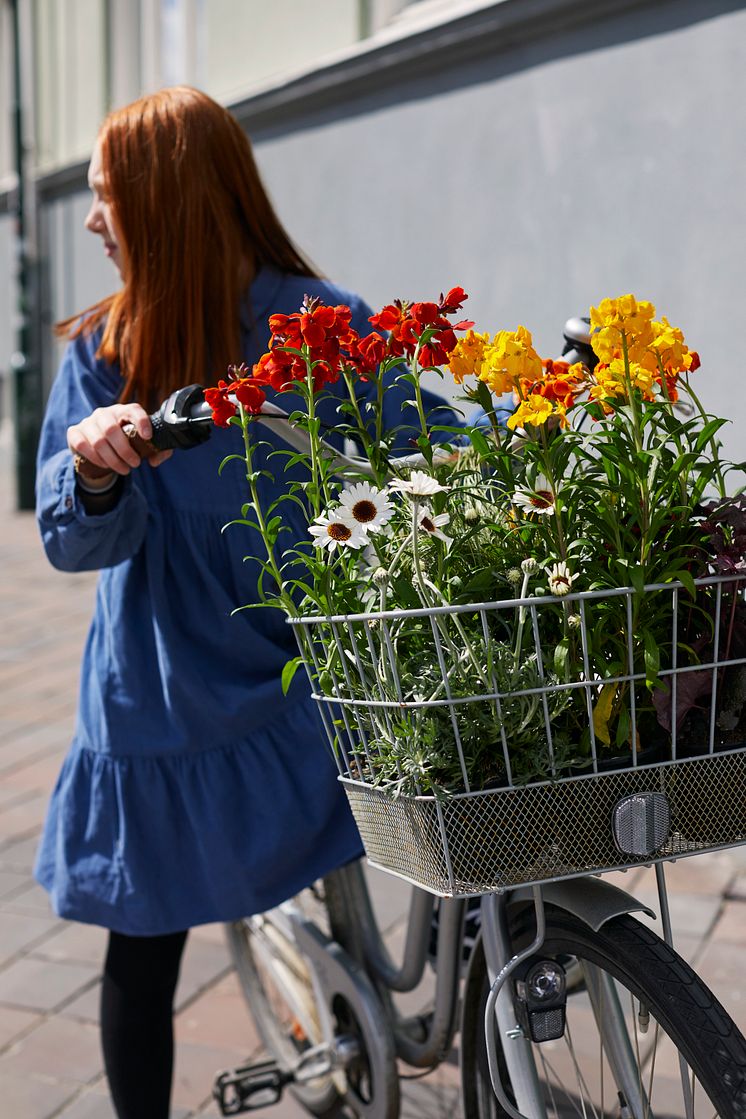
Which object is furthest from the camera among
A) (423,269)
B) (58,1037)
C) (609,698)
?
A: (423,269)

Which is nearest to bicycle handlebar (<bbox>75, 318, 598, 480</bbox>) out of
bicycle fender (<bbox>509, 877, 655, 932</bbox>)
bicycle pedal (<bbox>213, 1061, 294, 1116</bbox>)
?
bicycle fender (<bbox>509, 877, 655, 932</bbox>)

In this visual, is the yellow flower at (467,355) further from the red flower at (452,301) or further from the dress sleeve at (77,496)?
the dress sleeve at (77,496)

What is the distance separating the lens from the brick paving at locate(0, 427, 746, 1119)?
Result: 2.67 m

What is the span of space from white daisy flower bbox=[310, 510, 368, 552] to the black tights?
1093 mm

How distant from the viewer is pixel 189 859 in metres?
2.04

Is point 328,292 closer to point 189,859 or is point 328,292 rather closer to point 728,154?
point 189,859

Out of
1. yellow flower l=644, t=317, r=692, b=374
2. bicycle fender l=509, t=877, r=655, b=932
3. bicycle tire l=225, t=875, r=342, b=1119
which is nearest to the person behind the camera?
yellow flower l=644, t=317, r=692, b=374

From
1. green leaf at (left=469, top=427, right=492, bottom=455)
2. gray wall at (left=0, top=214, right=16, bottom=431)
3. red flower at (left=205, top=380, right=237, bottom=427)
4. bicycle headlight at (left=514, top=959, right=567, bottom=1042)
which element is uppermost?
gray wall at (left=0, top=214, right=16, bottom=431)

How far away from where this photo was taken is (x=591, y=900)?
148 cm

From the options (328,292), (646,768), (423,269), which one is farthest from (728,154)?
(646,768)

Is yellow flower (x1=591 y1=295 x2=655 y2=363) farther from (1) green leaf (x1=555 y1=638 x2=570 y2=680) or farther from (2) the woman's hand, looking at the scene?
(2) the woman's hand

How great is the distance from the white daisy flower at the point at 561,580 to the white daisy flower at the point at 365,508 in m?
0.16

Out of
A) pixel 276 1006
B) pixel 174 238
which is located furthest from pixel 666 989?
pixel 276 1006

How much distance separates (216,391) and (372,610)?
0.90 feet
